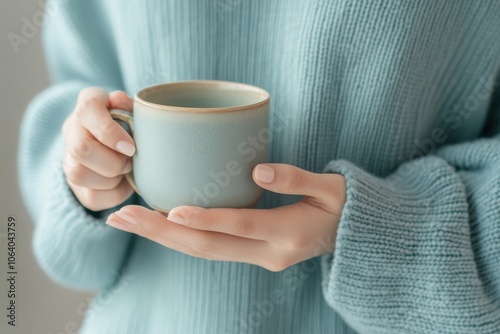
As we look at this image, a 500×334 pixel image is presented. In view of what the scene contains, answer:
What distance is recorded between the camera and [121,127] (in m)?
0.47

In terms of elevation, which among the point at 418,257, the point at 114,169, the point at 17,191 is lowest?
the point at 17,191

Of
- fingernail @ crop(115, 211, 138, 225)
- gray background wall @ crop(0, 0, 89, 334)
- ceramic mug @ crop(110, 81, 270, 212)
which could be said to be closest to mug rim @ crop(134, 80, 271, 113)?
ceramic mug @ crop(110, 81, 270, 212)

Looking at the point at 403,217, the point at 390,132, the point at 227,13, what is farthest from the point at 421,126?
the point at 227,13

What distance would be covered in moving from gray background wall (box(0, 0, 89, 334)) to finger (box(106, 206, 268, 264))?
0.31 m

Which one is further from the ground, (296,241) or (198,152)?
(198,152)

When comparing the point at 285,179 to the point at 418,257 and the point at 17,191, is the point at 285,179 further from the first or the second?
the point at 17,191

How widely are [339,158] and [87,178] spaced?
0.31 metres

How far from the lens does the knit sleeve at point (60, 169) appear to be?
23.9 inches

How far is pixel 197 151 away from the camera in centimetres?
42

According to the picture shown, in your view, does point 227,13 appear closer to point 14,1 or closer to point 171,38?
point 171,38

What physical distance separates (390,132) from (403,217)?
0.41 feet

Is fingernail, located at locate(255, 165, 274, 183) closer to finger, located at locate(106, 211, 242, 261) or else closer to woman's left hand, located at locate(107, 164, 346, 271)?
woman's left hand, located at locate(107, 164, 346, 271)

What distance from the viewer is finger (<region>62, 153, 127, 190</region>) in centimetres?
50

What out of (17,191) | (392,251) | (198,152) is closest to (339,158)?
(392,251)
